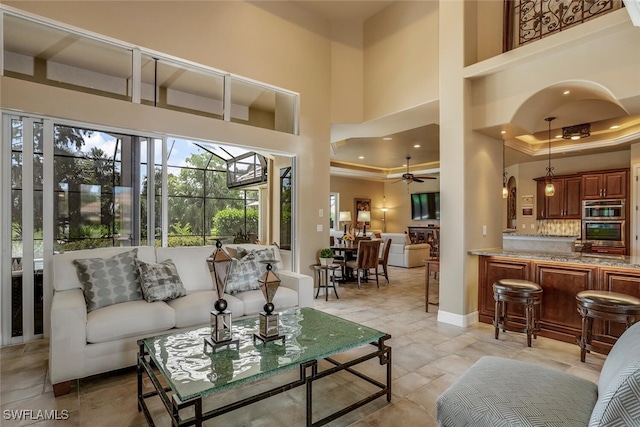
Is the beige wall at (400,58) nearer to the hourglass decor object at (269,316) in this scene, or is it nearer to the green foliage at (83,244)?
the hourglass decor object at (269,316)

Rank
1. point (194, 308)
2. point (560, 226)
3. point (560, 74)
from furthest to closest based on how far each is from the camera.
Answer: point (560, 226), point (560, 74), point (194, 308)

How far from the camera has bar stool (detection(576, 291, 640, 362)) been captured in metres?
2.82

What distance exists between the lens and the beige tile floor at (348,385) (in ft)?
7.11

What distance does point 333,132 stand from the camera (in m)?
6.83

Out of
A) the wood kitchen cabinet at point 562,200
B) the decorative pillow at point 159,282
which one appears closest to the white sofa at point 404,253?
the wood kitchen cabinet at point 562,200

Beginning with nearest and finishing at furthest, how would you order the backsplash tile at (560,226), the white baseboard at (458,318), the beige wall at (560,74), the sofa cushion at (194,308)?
the sofa cushion at (194,308) → the beige wall at (560,74) → the white baseboard at (458,318) → the backsplash tile at (560,226)

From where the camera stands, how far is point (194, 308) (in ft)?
10.1

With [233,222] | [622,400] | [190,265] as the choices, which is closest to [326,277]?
[233,222]

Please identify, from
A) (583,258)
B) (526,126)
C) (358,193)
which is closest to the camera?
(583,258)

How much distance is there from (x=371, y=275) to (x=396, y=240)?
6.08ft

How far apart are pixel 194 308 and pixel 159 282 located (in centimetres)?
44

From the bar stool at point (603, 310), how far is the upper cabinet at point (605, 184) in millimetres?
5615

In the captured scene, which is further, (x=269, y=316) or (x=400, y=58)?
Answer: (x=400, y=58)

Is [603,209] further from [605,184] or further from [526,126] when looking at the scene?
[526,126]
